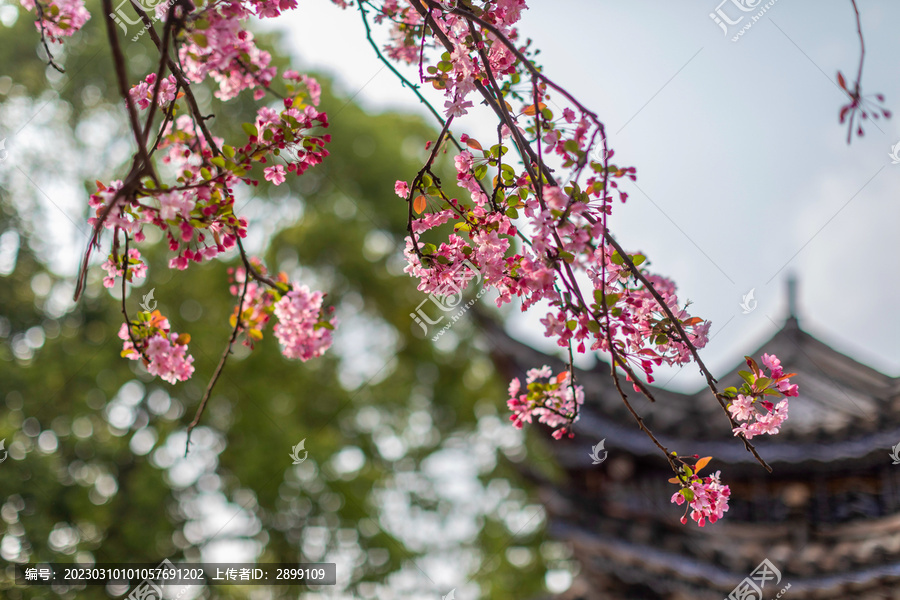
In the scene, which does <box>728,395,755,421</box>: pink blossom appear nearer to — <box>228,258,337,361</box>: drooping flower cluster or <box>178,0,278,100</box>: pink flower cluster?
<box>228,258,337,361</box>: drooping flower cluster

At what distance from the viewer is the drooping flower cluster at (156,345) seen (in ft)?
7.41

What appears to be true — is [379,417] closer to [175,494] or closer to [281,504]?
[281,504]

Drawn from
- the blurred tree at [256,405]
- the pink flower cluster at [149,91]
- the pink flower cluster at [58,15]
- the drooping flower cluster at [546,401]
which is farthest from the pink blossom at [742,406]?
the blurred tree at [256,405]

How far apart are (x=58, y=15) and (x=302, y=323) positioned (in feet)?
5.05

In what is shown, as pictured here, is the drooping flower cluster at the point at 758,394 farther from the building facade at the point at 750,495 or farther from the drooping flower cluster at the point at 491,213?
the building facade at the point at 750,495

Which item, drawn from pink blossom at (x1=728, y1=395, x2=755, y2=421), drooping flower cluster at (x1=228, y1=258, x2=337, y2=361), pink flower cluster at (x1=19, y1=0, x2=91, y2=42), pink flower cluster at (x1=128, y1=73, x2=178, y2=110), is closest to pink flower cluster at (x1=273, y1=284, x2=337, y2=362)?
drooping flower cluster at (x1=228, y1=258, x2=337, y2=361)

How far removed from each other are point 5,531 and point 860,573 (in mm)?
7170

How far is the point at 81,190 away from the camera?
8688 mm

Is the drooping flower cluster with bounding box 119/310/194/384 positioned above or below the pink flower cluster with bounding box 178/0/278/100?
below

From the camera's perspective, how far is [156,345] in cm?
228

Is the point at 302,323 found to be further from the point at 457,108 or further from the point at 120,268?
the point at 457,108

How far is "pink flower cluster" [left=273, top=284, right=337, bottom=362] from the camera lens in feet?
8.20

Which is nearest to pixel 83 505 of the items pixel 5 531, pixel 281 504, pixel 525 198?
pixel 5 531

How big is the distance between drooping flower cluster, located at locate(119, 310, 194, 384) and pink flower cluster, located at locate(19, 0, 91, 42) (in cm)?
120
